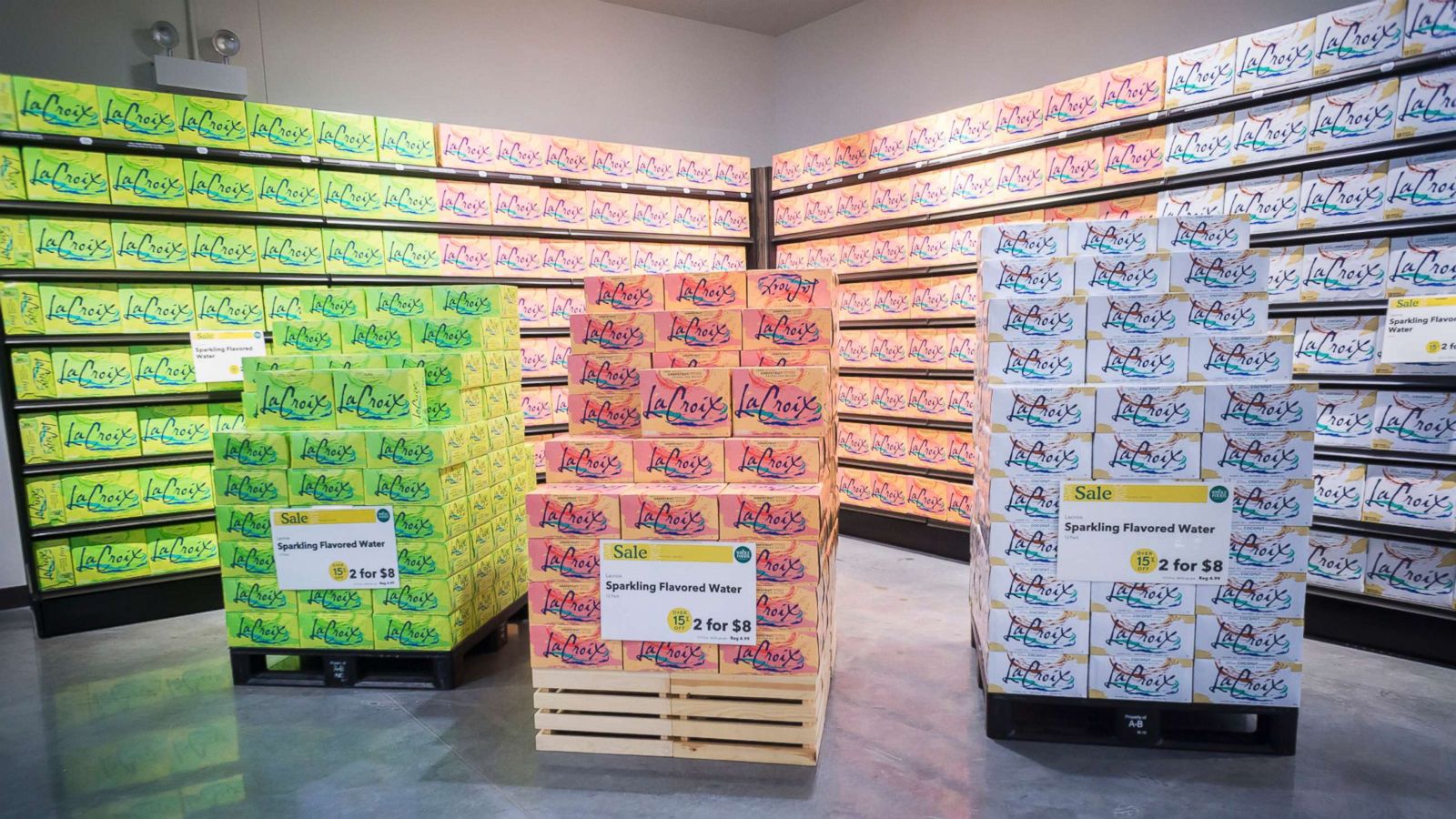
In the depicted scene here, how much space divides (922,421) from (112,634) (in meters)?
5.29

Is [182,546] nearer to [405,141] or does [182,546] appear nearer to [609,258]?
[405,141]

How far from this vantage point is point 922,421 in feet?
18.5

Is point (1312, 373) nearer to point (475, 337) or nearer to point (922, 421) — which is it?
point (922, 421)

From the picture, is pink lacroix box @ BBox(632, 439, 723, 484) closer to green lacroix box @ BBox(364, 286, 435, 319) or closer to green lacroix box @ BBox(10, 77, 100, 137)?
green lacroix box @ BBox(364, 286, 435, 319)

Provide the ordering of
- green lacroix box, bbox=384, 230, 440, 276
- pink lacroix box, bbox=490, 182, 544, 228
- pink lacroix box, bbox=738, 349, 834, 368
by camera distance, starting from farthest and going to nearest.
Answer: pink lacroix box, bbox=490, 182, 544, 228 < green lacroix box, bbox=384, 230, 440, 276 < pink lacroix box, bbox=738, 349, 834, 368

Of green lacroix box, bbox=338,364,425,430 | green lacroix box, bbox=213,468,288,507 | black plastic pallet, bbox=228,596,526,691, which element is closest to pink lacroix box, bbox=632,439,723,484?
green lacroix box, bbox=338,364,425,430

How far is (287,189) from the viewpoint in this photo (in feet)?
16.1

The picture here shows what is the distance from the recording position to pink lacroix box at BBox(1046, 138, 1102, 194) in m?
4.75

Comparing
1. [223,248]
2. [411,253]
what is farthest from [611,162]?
[223,248]

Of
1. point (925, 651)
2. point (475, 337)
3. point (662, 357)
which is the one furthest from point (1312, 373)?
point (475, 337)

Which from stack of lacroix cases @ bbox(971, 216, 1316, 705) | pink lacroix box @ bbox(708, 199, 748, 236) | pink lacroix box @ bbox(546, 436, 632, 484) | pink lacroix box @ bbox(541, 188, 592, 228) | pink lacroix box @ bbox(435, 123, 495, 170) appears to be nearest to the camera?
stack of lacroix cases @ bbox(971, 216, 1316, 705)

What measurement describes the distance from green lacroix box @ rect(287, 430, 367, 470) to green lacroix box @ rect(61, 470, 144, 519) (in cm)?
188

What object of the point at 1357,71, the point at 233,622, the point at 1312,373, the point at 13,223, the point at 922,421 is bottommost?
the point at 233,622

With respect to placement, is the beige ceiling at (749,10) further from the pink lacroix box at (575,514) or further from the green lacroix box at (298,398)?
the pink lacroix box at (575,514)
